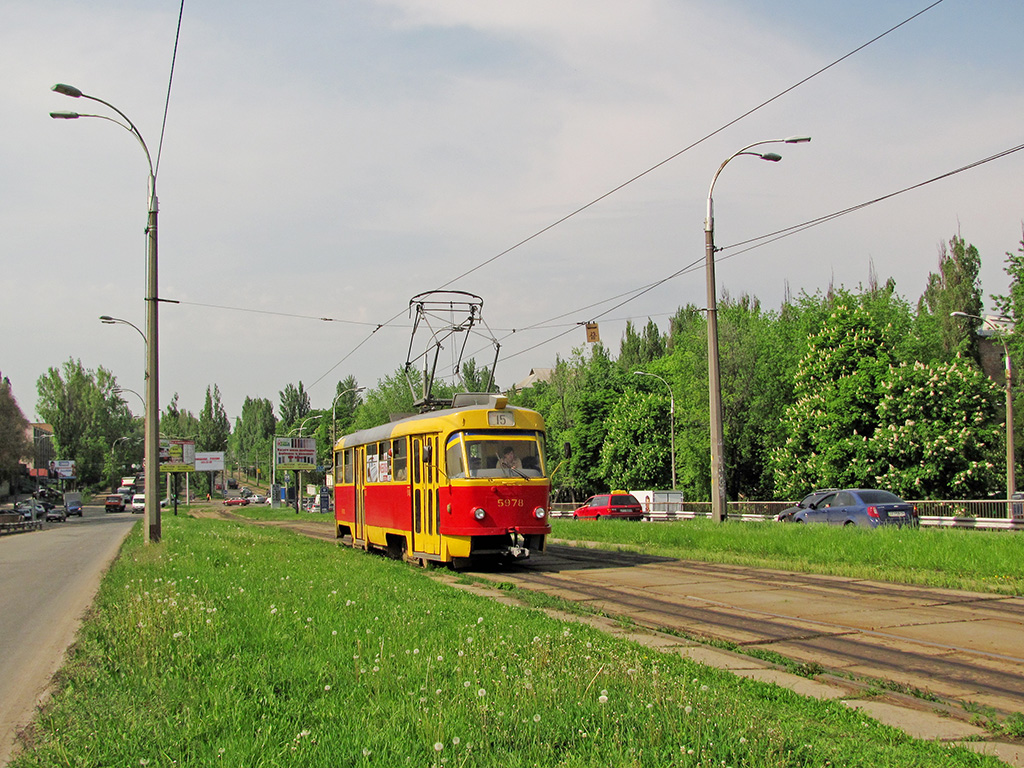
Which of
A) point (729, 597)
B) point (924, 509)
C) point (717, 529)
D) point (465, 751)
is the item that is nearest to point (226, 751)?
point (465, 751)

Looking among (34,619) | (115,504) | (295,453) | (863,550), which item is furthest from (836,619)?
(115,504)

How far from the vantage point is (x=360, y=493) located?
2356cm

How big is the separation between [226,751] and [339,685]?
Result: 5.05ft

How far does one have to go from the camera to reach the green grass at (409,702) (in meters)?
4.65

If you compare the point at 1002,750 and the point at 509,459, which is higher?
the point at 509,459

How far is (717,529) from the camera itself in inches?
824

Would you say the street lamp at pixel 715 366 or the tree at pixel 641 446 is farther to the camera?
the tree at pixel 641 446

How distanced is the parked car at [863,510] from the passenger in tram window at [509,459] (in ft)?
32.3

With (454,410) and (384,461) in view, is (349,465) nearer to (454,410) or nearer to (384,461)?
(384,461)

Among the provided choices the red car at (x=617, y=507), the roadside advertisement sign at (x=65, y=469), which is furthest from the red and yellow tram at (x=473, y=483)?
the roadside advertisement sign at (x=65, y=469)

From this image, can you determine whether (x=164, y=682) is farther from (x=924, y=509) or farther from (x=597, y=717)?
(x=924, y=509)

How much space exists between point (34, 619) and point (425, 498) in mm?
7390

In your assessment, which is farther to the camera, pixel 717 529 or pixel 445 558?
pixel 717 529

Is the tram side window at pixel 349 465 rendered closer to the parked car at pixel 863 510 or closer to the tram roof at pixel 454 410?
the tram roof at pixel 454 410
